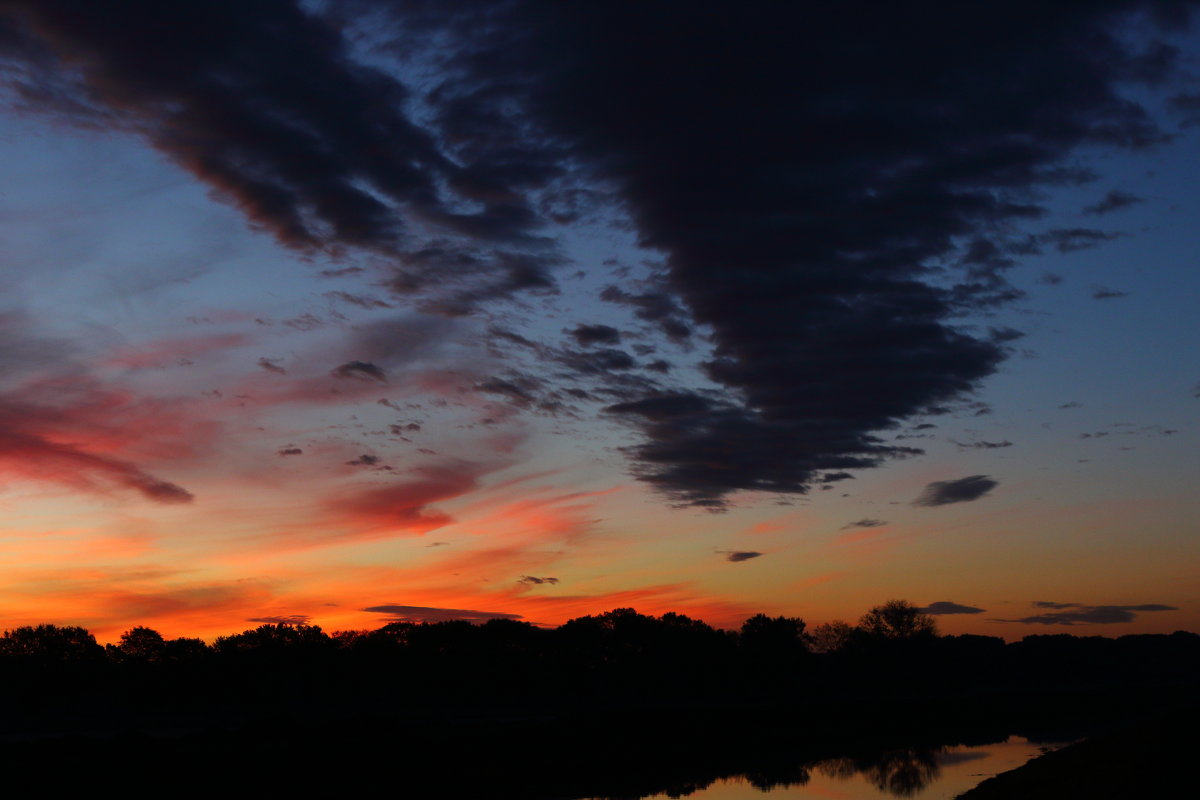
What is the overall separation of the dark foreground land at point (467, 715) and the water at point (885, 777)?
76 centimetres

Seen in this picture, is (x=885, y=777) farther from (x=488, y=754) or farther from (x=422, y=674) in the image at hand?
(x=422, y=674)

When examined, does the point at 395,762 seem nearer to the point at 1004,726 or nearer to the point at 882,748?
the point at 882,748

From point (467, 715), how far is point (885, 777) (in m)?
82.3

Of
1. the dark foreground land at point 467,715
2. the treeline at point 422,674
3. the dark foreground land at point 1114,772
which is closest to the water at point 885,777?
the dark foreground land at point 467,715

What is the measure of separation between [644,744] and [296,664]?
81.9 metres

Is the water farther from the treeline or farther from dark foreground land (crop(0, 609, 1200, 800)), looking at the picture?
the treeline

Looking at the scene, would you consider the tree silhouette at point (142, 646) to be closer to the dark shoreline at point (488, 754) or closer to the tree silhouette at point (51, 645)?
the tree silhouette at point (51, 645)

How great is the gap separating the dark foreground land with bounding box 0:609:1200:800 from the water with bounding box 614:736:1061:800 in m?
0.76

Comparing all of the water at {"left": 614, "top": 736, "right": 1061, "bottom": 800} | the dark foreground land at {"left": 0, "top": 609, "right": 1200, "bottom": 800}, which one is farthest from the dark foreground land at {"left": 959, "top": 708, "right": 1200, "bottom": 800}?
the water at {"left": 614, "top": 736, "right": 1061, "bottom": 800}

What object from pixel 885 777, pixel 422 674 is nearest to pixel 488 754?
pixel 885 777

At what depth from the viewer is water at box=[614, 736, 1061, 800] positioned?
56656 mm

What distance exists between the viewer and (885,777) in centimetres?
6519

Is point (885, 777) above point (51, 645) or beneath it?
beneath

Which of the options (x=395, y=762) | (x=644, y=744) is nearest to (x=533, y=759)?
(x=395, y=762)
